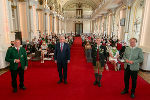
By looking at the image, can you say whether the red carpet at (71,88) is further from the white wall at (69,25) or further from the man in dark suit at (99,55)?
the white wall at (69,25)

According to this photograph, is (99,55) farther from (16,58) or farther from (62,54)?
(16,58)

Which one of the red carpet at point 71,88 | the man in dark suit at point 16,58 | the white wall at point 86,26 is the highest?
the white wall at point 86,26

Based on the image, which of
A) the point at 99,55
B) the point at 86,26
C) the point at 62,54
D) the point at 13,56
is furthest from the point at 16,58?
the point at 86,26

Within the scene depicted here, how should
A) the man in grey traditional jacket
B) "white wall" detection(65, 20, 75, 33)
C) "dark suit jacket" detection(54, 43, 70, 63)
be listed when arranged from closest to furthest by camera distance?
the man in grey traditional jacket < "dark suit jacket" detection(54, 43, 70, 63) < "white wall" detection(65, 20, 75, 33)

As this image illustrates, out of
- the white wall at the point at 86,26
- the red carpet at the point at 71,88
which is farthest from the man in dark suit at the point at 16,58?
the white wall at the point at 86,26

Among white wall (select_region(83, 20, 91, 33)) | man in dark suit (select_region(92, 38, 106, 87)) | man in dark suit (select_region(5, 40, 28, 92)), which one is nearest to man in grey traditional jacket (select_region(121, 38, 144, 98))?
man in dark suit (select_region(92, 38, 106, 87))

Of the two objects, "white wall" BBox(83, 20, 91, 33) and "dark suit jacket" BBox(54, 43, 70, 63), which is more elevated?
"white wall" BBox(83, 20, 91, 33)

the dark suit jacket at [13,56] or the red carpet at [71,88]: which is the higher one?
the dark suit jacket at [13,56]

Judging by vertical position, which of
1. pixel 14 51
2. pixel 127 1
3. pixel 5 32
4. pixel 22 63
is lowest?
pixel 22 63

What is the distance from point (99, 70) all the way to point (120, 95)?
108 centimetres

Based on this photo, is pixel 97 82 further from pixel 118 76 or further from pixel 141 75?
pixel 141 75

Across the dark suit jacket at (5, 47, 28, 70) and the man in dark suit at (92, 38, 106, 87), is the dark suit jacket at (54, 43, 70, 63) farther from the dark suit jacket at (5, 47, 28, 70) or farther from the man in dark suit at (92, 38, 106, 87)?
the dark suit jacket at (5, 47, 28, 70)

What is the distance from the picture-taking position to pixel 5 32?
23.0 feet

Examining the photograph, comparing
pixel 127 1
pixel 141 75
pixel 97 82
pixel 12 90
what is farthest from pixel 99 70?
pixel 127 1
